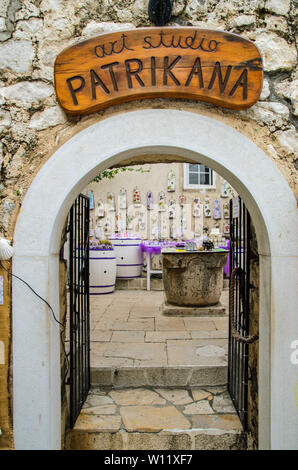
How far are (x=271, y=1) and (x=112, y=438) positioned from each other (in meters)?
3.29

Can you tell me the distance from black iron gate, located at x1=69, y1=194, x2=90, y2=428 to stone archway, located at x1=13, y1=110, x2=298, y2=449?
0.56 metres

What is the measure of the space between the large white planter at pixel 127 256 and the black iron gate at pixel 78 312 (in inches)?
165

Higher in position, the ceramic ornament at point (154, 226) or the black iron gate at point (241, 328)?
the ceramic ornament at point (154, 226)

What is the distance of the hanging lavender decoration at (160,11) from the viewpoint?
201cm

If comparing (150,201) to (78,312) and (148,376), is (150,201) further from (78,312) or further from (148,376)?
(78,312)

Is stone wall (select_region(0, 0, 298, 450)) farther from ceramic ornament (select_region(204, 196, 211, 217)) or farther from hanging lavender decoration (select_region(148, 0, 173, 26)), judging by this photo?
ceramic ornament (select_region(204, 196, 211, 217))

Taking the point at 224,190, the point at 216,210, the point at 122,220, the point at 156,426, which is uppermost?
the point at 224,190

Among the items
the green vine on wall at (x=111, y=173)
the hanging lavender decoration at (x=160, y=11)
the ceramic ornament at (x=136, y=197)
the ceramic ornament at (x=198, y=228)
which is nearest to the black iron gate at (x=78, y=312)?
the hanging lavender decoration at (x=160, y=11)

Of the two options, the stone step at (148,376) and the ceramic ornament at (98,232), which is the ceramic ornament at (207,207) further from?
the stone step at (148,376)

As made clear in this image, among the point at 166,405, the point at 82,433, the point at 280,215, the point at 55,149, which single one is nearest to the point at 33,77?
the point at 55,149

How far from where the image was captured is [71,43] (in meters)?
2.12

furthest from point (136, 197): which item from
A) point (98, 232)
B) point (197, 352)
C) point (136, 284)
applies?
point (197, 352)

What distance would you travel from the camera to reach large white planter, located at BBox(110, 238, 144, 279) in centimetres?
760

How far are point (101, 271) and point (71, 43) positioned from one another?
5.14 meters
